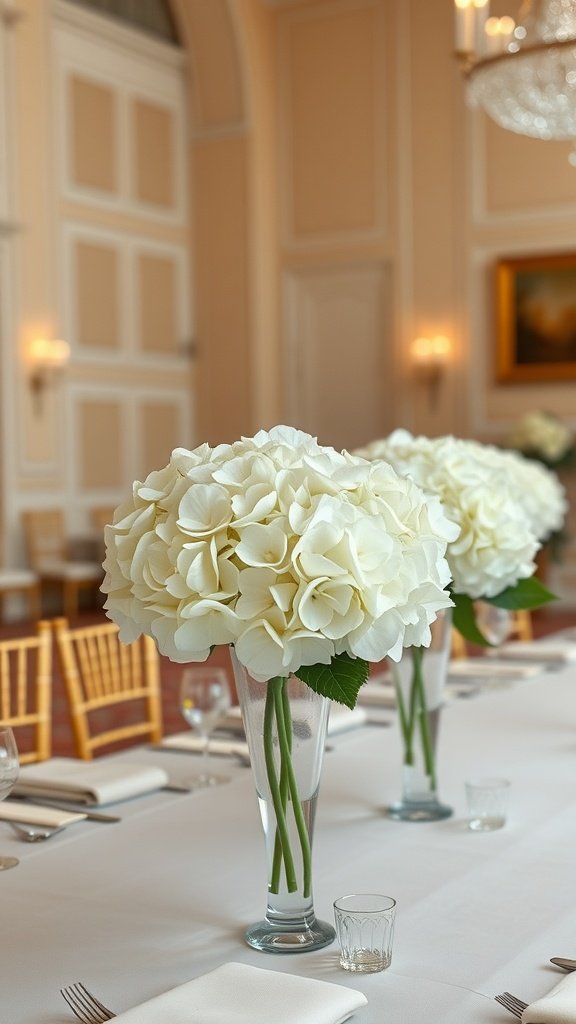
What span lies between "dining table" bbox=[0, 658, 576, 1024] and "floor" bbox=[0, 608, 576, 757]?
2103mm

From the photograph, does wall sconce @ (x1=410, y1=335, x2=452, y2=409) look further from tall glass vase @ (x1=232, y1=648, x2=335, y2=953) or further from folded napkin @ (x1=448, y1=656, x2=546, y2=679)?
tall glass vase @ (x1=232, y1=648, x2=335, y2=953)

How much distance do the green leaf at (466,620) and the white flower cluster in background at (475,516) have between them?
0.02 m

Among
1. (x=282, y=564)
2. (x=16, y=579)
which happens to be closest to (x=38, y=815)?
(x=282, y=564)

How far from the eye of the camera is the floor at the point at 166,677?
6.16 metres

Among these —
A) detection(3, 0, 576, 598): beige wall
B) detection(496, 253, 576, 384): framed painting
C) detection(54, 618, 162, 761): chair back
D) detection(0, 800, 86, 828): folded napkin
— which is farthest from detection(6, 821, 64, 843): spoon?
detection(496, 253, 576, 384): framed painting

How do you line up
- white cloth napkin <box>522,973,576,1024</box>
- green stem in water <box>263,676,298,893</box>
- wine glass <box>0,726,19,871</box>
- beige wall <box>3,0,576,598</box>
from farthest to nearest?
beige wall <box>3,0,576,598</box> < wine glass <box>0,726,19,871</box> < green stem in water <box>263,676,298,893</box> < white cloth napkin <box>522,973,576,1024</box>

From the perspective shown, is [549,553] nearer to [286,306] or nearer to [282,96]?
[286,306]

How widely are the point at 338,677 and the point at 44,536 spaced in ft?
31.2

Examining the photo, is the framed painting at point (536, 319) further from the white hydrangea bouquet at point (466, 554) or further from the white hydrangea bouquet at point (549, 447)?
the white hydrangea bouquet at point (466, 554)

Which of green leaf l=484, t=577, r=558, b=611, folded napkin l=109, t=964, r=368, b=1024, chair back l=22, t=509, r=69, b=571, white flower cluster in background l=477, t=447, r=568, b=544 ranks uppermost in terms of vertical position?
white flower cluster in background l=477, t=447, r=568, b=544

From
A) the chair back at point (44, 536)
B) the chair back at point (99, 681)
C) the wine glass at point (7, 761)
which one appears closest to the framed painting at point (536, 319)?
the chair back at point (44, 536)

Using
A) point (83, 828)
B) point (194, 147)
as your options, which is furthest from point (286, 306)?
point (83, 828)

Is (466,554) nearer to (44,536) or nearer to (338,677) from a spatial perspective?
(338,677)

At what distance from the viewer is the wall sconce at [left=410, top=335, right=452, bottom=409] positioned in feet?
38.5
